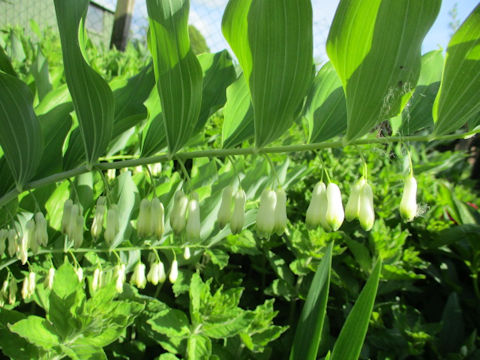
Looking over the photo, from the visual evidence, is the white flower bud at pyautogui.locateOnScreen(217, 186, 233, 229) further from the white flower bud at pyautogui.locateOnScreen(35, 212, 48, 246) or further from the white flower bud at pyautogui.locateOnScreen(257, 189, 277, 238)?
the white flower bud at pyautogui.locateOnScreen(35, 212, 48, 246)

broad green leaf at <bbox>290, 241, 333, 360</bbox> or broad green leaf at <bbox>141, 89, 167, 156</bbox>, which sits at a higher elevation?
broad green leaf at <bbox>141, 89, 167, 156</bbox>

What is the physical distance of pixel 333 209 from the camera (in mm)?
847

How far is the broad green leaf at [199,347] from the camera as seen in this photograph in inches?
48.3

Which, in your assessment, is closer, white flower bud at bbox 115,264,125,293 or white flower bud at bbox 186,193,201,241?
white flower bud at bbox 186,193,201,241

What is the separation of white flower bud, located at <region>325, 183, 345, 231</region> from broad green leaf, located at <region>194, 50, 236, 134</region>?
40 centimetres

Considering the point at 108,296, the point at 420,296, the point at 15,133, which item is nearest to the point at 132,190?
the point at 108,296

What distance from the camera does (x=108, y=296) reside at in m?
1.12

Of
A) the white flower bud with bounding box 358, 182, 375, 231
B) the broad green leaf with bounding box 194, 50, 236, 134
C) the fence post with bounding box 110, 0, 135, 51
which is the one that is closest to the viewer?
the white flower bud with bounding box 358, 182, 375, 231

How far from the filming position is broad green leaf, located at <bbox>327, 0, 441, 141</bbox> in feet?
2.27

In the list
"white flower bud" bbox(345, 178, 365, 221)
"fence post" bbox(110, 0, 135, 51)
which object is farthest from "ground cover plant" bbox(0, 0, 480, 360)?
"fence post" bbox(110, 0, 135, 51)

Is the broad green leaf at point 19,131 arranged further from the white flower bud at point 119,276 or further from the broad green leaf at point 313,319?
the broad green leaf at point 313,319

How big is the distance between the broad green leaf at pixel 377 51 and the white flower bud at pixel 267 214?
0.74 ft

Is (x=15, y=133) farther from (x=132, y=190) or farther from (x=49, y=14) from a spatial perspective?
(x=49, y=14)

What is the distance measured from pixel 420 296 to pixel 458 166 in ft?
9.71
